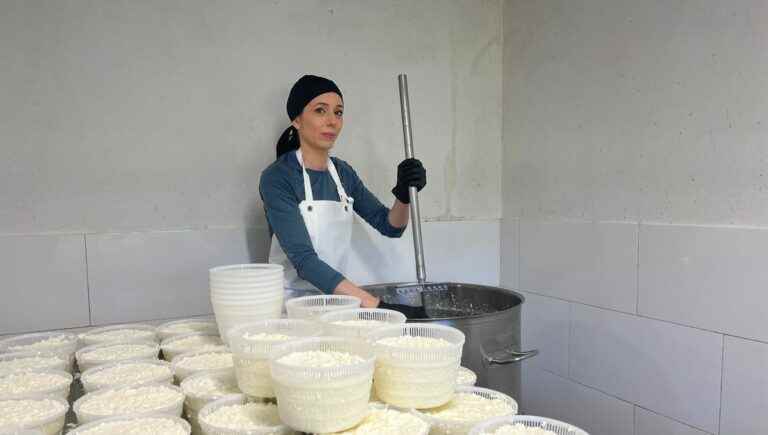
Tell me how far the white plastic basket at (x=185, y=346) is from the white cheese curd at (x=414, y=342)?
0.50 meters

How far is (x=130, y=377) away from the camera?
3.37 ft

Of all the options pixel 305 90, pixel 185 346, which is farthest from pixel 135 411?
pixel 305 90

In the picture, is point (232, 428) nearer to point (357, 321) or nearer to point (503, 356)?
point (357, 321)

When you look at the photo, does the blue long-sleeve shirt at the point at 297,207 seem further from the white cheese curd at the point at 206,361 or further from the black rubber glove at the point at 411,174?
the white cheese curd at the point at 206,361

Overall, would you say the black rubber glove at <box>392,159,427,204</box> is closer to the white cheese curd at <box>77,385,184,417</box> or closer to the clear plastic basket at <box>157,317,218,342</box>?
the clear plastic basket at <box>157,317,218,342</box>

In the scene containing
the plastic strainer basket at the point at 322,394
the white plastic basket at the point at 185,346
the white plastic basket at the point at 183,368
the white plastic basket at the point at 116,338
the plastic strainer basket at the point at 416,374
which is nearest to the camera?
the plastic strainer basket at the point at 322,394

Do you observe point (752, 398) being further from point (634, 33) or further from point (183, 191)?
point (183, 191)

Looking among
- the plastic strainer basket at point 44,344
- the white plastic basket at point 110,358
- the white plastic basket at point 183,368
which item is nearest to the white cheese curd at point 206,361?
the white plastic basket at point 183,368

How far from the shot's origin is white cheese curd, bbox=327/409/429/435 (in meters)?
0.77

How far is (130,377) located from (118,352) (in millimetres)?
191

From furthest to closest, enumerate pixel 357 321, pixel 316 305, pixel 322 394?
1. pixel 316 305
2. pixel 357 321
3. pixel 322 394

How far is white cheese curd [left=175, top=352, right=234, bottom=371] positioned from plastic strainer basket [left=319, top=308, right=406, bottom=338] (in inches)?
9.6

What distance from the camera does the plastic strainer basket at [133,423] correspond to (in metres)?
0.81

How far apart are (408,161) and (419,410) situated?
3.27 feet
